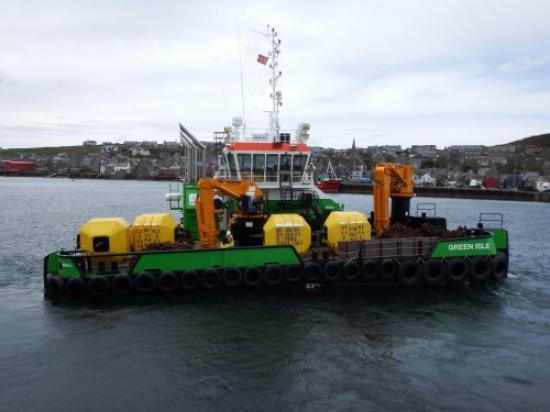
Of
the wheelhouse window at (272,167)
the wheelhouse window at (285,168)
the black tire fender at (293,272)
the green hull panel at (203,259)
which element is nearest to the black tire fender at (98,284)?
the green hull panel at (203,259)

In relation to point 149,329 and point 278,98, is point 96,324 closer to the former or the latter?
point 149,329

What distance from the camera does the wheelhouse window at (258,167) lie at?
58.9ft

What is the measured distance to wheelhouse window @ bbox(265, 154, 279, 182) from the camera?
17984 mm

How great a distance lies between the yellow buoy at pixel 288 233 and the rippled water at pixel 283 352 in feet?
5.55

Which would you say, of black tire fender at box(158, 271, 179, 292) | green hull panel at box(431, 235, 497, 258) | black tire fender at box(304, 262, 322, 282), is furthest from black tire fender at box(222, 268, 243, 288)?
green hull panel at box(431, 235, 497, 258)

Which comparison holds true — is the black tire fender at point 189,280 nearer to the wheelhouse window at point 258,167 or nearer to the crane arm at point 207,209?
the crane arm at point 207,209

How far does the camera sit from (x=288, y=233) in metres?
15.2

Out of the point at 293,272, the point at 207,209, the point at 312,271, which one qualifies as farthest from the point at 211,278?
the point at 312,271

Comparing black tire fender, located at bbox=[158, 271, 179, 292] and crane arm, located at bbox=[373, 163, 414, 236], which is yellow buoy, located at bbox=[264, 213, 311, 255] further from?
crane arm, located at bbox=[373, 163, 414, 236]

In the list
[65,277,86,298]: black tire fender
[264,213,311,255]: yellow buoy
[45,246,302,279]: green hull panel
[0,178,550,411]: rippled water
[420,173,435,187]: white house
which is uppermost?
[420,173,435,187]: white house

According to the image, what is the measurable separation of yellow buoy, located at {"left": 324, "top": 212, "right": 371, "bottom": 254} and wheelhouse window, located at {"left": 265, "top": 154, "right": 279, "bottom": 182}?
129 inches

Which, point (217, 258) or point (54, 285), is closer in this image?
point (54, 285)

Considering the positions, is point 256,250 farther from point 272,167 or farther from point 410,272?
point 410,272

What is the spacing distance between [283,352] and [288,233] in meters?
4.83
